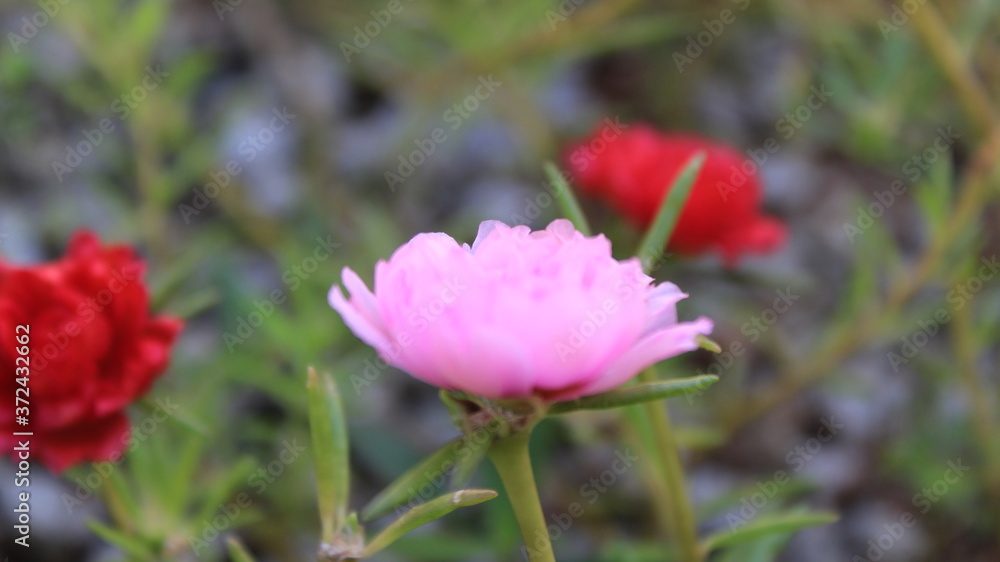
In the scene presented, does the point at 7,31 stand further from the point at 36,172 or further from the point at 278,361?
the point at 278,361

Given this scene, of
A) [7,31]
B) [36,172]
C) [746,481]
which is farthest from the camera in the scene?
[7,31]

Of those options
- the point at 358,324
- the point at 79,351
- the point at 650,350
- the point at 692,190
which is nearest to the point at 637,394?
the point at 650,350

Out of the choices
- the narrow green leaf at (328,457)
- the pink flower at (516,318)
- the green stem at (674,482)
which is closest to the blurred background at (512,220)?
the green stem at (674,482)

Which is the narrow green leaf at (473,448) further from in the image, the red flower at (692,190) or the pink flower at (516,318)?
the red flower at (692,190)

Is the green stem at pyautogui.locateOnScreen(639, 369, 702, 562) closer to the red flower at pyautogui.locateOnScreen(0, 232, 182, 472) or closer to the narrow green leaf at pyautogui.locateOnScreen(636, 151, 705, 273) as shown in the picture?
the narrow green leaf at pyautogui.locateOnScreen(636, 151, 705, 273)

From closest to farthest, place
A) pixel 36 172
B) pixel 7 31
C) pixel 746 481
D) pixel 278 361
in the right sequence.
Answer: pixel 278 361
pixel 746 481
pixel 36 172
pixel 7 31

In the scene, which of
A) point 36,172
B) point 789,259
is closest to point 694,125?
point 789,259

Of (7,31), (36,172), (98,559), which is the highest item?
(7,31)

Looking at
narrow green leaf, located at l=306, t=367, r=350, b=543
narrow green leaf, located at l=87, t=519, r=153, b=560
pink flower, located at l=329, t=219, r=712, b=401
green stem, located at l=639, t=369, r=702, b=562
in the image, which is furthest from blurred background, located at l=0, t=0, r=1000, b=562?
pink flower, located at l=329, t=219, r=712, b=401
